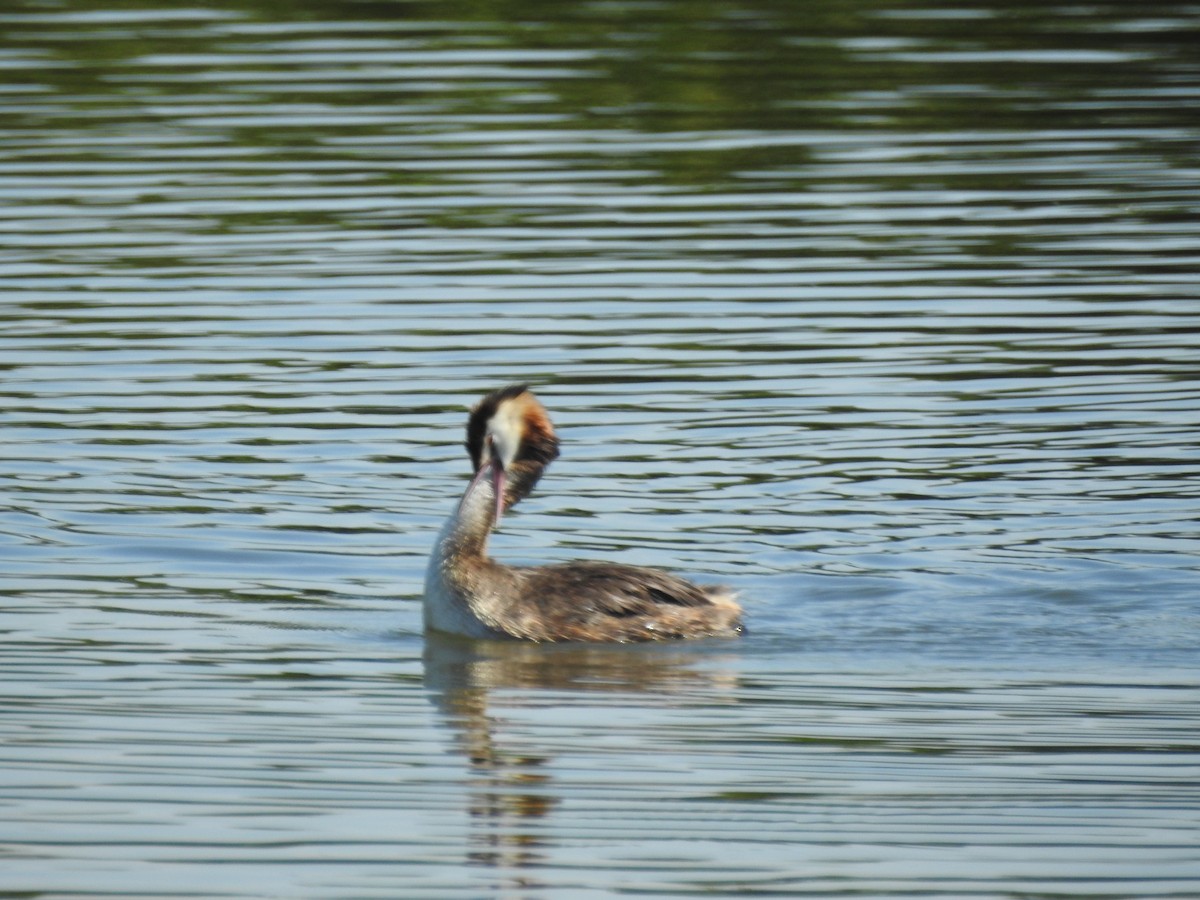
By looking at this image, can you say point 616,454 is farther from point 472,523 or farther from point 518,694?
point 518,694

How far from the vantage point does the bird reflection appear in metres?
8.04

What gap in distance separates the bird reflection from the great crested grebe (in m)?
0.09

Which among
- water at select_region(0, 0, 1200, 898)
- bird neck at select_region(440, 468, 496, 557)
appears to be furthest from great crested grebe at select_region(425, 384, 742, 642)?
water at select_region(0, 0, 1200, 898)

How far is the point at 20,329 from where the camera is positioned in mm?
16812

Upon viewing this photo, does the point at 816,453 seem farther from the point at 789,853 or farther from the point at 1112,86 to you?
the point at 1112,86

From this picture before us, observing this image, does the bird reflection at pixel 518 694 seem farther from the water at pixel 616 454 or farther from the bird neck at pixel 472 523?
the bird neck at pixel 472 523

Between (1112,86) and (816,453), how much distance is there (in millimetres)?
11836

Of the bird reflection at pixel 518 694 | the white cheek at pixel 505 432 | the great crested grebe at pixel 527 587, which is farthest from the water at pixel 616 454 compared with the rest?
the white cheek at pixel 505 432

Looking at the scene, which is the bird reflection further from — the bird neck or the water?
the bird neck

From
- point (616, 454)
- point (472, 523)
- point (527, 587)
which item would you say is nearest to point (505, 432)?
point (472, 523)

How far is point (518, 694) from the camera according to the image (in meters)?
10.3

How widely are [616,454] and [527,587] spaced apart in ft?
8.88

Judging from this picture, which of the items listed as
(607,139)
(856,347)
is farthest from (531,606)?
(607,139)

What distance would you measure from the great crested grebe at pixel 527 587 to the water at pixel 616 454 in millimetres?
165
